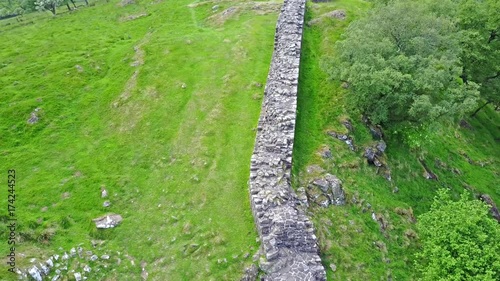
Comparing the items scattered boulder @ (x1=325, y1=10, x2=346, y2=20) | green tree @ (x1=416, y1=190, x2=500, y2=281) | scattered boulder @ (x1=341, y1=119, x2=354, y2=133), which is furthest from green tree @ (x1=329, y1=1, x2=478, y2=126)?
scattered boulder @ (x1=325, y1=10, x2=346, y2=20)

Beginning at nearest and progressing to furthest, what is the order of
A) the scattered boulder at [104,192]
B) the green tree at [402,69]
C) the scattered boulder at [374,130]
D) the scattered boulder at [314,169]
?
the scattered boulder at [104,192], the scattered boulder at [314,169], the green tree at [402,69], the scattered boulder at [374,130]

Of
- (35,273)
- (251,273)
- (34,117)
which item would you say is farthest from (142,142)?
(251,273)

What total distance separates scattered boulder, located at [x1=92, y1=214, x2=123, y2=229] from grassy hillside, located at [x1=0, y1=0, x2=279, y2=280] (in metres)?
0.53

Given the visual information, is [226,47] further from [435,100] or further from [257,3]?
[435,100]

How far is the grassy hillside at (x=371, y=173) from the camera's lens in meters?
30.1

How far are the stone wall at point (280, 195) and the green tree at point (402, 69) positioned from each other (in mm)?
6742

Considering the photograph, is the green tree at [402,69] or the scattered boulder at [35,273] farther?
the green tree at [402,69]

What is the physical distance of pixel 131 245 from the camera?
29.5m

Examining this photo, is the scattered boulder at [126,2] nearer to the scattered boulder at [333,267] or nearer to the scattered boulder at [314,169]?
the scattered boulder at [314,169]

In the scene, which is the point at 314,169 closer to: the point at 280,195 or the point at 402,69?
the point at 280,195

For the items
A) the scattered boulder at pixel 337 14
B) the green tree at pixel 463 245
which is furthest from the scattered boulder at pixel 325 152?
the scattered boulder at pixel 337 14

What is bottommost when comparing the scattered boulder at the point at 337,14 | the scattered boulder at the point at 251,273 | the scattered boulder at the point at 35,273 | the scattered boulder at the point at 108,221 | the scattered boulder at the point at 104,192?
the scattered boulder at the point at 251,273

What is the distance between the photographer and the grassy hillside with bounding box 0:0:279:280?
28.8 metres

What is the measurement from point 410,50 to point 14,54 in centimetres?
6105
